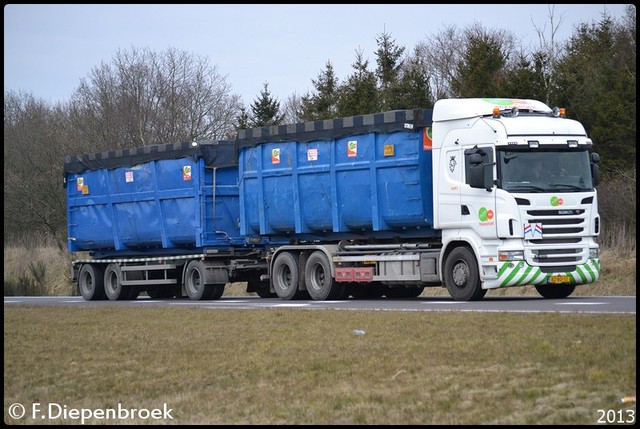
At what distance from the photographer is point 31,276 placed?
1555 inches

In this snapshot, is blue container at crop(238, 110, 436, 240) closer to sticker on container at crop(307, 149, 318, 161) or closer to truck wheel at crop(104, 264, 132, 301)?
sticker on container at crop(307, 149, 318, 161)

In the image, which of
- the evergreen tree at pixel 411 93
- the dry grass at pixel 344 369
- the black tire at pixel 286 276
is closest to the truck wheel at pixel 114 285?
the black tire at pixel 286 276

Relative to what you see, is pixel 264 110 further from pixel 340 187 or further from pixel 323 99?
pixel 340 187

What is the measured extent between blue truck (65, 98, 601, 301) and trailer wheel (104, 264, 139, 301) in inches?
2.1

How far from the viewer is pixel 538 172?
2111cm

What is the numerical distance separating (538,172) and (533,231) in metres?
1.10

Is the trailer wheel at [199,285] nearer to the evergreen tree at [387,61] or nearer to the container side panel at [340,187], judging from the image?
the container side panel at [340,187]

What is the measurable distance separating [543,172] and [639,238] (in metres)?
8.46

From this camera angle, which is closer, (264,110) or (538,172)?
(538,172)

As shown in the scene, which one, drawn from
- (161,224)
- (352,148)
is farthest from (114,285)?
(352,148)

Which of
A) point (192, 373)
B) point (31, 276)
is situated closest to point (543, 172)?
point (192, 373)

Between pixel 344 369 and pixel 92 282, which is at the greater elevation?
pixel 92 282

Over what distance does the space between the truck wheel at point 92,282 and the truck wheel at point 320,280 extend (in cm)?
794

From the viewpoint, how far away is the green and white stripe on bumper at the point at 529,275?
20891mm
